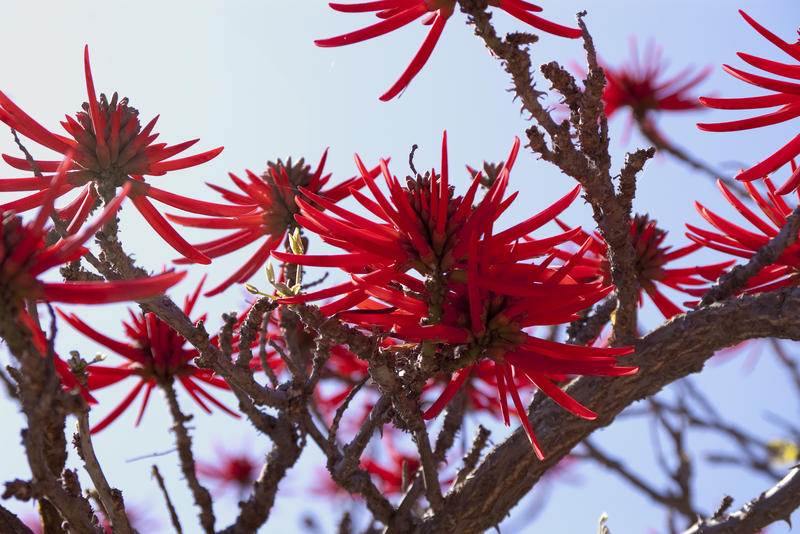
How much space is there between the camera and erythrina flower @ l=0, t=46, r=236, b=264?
1.23 meters

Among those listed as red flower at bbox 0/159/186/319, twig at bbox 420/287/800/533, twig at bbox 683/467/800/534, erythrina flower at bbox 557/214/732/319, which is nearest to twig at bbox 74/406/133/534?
red flower at bbox 0/159/186/319

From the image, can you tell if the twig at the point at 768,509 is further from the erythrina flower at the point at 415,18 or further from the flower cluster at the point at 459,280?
the erythrina flower at the point at 415,18

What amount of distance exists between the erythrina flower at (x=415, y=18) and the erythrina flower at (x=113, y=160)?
0.30 m

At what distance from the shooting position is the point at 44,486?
825 millimetres

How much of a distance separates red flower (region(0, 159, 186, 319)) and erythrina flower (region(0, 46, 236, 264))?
15.6 inches

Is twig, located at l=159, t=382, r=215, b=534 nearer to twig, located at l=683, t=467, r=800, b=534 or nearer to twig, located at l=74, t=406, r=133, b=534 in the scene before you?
twig, located at l=74, t=406, r=133, b=534

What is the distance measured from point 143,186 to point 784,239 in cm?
100

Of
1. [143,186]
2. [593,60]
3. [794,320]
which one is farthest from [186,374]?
[794,320]

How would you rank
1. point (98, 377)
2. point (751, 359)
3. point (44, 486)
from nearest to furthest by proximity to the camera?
point (44, 486)
point (98, 377)
point (751, 359)

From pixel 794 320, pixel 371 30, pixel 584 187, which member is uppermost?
pixel 371 30

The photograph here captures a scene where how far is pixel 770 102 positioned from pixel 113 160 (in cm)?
100

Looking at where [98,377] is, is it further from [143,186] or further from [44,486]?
[44,486]

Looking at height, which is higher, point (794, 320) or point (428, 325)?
point (428, 325)

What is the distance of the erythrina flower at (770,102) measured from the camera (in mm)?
1176
